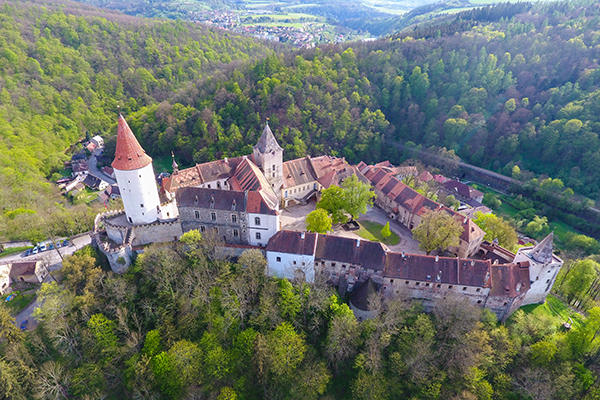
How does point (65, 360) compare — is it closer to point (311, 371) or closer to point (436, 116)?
point (311, 371)

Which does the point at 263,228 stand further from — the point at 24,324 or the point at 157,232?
the point at 24,324

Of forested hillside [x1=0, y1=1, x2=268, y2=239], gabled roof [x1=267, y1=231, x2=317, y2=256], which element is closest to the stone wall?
gabled roof [x1=267, y1=231, x2=317, y2=256]

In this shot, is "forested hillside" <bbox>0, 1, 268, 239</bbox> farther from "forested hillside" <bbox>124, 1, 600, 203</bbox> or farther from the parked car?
the parked car

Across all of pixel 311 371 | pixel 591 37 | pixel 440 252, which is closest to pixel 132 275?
pixel 311 371

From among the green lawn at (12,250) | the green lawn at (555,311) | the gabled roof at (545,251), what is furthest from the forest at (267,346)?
the green lawn at (12,250)

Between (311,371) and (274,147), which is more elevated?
(274,147)

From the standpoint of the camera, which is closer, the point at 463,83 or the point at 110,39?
the point at 463,83
